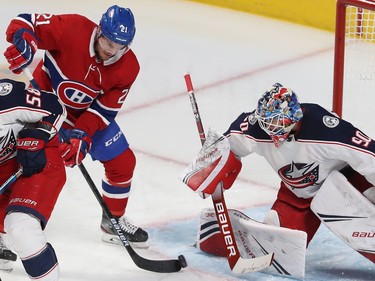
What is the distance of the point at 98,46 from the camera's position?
13.5 feet

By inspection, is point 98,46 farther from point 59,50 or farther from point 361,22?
point 361,22

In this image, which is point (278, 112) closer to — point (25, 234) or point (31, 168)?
point (31, 168)

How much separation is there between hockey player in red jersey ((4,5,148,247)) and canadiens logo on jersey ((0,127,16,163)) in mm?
234

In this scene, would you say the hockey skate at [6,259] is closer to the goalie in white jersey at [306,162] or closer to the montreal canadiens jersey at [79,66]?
the montreal canadiens jersey at [79,66]

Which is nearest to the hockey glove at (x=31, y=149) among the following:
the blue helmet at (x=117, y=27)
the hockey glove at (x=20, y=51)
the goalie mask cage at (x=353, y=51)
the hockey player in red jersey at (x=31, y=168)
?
the hockey player in red jersey at (x=31, y=168)

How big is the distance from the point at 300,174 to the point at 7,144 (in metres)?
1.10

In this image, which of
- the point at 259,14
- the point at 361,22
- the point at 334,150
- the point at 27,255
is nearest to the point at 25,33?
the point at 27,255

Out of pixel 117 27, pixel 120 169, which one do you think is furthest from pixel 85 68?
pixel 120 169

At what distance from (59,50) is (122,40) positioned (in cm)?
32

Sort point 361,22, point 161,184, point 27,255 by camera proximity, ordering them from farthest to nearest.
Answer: point 361,22
point 161,184
point 27,255

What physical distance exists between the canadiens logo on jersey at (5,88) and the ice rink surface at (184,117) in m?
0.76

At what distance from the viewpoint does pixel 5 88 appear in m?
3.66

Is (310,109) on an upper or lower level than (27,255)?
upper

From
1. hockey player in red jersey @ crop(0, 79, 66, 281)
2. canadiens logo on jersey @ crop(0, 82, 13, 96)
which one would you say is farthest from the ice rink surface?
canadiens logo on jersey @ crop(0, 82, 13, 96)
